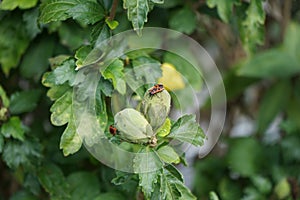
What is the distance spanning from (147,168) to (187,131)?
75 millimetres

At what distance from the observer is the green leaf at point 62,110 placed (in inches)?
30.3

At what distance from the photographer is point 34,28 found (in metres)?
0.97

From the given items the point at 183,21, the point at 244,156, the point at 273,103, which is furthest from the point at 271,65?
the point at 183,21

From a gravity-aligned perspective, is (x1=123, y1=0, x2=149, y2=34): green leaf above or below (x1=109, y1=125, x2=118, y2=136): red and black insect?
above

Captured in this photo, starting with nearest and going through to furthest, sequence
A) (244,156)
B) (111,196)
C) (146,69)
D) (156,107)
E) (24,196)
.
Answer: (156,107) < (146,69) < (111,196) < (24,196) < (244,156)

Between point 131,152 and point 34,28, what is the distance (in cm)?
31

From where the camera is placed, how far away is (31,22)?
3.19 ft

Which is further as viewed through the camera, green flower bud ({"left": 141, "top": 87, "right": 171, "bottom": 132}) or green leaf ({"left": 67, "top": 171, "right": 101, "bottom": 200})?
green leaf ({"left": 67, "top": 171, "right": 101, "bottom": 200})

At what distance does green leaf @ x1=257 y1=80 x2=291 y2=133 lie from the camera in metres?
1.40

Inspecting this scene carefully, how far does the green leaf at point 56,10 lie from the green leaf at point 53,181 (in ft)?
1.01

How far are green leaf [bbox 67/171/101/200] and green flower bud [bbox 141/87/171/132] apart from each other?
32 cm

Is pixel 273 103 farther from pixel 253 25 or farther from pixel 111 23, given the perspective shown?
pixel 111 23

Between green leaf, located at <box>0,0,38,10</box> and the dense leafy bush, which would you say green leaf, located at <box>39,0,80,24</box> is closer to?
the dense leafy bush

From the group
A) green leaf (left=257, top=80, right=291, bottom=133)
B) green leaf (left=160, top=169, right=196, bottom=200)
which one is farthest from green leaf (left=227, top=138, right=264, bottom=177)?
green leaf (left=160, top=169, right=196, bottom=200)
